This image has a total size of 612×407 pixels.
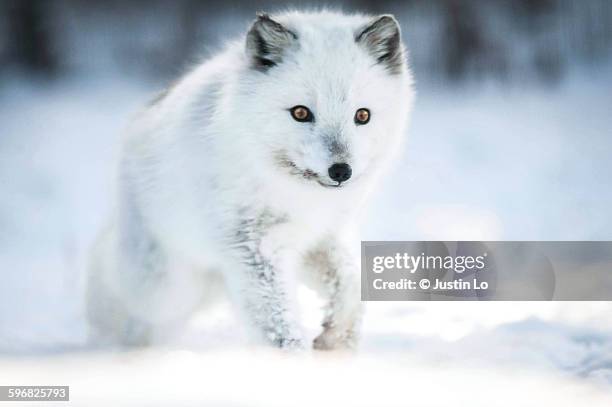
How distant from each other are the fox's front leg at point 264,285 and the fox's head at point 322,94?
0.22m

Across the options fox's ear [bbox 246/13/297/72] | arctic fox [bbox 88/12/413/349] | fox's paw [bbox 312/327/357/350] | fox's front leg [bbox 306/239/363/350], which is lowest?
fox's paw [bbox 312/327/357/350]

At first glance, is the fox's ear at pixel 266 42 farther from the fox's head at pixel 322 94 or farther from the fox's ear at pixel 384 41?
the fox's ear at pixel 384 41

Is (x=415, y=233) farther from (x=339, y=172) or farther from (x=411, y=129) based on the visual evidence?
(x=339, y=172)

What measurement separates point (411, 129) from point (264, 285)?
767 millimetres

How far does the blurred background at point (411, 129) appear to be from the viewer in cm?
261

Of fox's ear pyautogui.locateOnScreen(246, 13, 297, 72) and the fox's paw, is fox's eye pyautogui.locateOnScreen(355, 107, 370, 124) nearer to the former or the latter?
fox's ear pyautogui.locateOnScreen(246, 13, 297, 72)

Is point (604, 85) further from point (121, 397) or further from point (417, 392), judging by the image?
point (121, 397)

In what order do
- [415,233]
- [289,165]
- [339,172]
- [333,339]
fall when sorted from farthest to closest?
[415,233]
[333,339]
[289,165]
[339,172]

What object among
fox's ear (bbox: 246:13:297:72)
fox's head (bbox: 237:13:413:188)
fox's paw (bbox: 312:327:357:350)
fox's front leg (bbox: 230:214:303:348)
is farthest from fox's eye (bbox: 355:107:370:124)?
fox's paw (bbox: 312:327:357:350)

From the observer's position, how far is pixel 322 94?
7.21 feet

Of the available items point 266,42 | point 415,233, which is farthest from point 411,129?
point 266,42

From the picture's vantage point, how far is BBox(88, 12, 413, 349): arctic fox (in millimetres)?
2217

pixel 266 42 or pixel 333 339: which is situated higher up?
pixel 266 42

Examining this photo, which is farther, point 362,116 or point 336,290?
point 336,290
